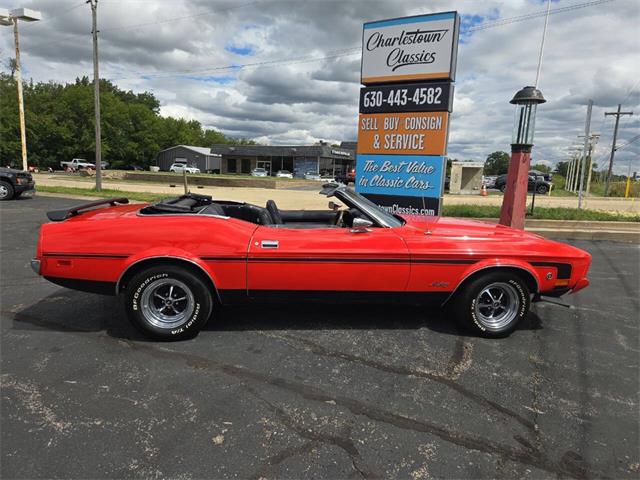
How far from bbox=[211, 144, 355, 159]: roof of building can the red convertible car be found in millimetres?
59004

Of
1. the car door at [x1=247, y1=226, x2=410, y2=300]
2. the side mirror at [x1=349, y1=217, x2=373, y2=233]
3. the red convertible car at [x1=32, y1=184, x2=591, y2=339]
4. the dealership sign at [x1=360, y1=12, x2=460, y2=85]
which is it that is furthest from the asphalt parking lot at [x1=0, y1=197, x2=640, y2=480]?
the dealership sign at [x1=360, y1=12, x2=460, y2=85]

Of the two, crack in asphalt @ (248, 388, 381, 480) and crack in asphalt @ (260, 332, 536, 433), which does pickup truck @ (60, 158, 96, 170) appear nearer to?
crack in asphalt @ (260, 332, 536, 433)

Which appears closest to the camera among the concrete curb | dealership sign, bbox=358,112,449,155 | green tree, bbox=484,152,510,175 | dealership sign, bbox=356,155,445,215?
dealership sign, bbox=358,112,449,155

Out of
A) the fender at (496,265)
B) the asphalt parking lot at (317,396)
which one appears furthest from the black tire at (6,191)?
the fender at (496,265)

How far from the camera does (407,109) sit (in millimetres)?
8461

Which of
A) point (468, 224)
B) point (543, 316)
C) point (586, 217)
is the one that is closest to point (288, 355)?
point (468, 224)

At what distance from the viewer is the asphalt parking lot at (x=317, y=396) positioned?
7.52 feet

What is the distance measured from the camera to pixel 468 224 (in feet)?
14.6

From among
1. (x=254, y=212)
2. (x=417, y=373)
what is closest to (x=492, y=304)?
(x=417, y=373)

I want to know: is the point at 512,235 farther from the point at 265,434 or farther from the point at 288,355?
the point at 265,434

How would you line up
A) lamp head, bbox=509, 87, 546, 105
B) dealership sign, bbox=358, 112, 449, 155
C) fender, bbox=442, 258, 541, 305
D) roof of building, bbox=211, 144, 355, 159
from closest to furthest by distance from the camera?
fender, bbox=442, 258, 541, 305 < lamp head, bbox=509, 87, 546, 105 < dealership sign, bbox=358, 112, 449, 155 < roof of building, bbox=211, 144, 355, 159

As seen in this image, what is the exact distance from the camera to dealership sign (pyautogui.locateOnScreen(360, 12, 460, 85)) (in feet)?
25.9

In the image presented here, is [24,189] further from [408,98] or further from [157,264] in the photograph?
[157,264]

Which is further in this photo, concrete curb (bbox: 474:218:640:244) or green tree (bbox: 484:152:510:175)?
green tree (bbox: 484:152:510:175)
